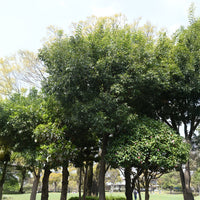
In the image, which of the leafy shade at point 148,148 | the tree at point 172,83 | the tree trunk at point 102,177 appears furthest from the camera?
the tree trunk at point 102,177

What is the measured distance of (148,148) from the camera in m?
7.27

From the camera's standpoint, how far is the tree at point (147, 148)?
718cm

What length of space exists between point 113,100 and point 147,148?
2188 mm

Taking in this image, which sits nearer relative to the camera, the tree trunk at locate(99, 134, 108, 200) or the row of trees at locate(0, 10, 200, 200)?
the row of trees at locate(0, 10, 200, 200)

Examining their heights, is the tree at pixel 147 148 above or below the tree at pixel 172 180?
above

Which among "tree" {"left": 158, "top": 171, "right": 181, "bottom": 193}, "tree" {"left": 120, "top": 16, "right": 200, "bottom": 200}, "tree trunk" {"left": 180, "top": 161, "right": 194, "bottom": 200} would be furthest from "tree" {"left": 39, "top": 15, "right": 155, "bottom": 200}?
"tree" {"left": 158, "top": 171, "right": 181, "bottom": 193}

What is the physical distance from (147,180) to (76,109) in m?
5.64

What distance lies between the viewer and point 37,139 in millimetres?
8586

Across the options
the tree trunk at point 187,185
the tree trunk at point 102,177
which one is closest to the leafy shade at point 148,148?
the tree trunk at point 102,177

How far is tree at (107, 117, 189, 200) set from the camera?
7.18 m

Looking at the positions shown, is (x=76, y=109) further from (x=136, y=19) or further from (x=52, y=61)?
(x=136, y=19)

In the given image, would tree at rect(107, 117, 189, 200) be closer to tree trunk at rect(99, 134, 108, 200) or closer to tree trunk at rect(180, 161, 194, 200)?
tree trunk at rect(99, 134, 108, 200)

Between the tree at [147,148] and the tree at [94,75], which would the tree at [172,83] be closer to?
the tree at [94,75]

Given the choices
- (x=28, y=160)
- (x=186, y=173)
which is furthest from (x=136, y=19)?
(x=28, y=160)
